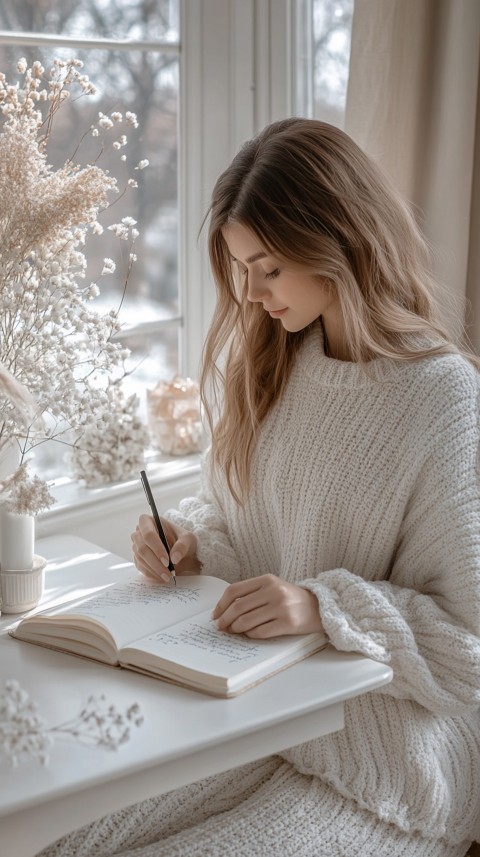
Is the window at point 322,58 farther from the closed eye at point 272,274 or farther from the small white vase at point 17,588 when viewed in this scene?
the small white vase at point 17,588

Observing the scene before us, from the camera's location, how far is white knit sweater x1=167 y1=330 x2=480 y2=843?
124cm

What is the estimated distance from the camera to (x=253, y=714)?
39.8 inches

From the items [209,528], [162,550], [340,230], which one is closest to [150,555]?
[162,550]

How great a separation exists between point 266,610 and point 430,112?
40.7 inches

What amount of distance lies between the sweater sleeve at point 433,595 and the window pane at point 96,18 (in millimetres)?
1098

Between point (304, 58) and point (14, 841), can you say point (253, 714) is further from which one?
point (304, 58)

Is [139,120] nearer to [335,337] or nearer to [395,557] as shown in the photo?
[335,337]

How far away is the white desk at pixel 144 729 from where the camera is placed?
91cm

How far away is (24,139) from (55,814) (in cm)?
81

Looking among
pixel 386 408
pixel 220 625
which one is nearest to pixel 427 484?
pixel 386 408

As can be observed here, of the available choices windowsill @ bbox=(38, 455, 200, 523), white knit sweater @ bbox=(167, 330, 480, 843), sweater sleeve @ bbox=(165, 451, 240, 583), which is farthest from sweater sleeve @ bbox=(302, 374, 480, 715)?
windowsill @ bbox=(38, 455, 200, 523)

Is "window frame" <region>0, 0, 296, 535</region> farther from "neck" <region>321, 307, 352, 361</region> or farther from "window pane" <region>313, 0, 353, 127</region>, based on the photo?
"neck" <region>321, 307, 352, 361</region>

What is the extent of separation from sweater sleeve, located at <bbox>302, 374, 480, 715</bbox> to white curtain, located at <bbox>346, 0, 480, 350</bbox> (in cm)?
49

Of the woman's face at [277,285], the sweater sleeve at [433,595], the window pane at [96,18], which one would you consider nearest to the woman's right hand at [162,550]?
the sweater sleeve at [433,595]
